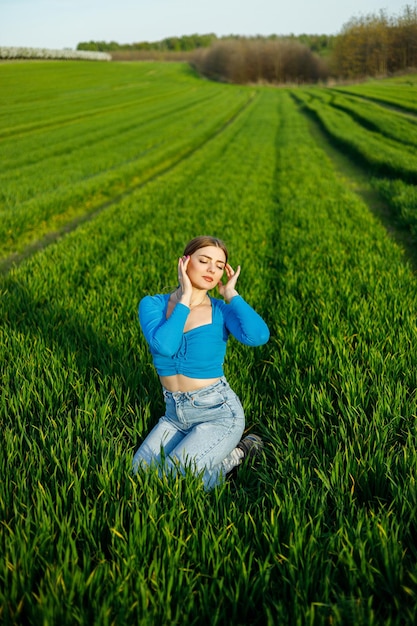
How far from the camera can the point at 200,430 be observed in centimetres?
233

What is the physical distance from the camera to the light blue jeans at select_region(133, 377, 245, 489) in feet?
7.28

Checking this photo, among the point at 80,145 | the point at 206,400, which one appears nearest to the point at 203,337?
the point at 206,400

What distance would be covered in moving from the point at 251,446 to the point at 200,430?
33 cm

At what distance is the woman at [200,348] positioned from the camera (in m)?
2.35

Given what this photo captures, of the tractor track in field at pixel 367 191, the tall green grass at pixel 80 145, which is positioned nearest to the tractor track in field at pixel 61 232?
the tall green grass at pixel 80 145

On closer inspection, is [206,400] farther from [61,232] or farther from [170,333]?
[61,232]

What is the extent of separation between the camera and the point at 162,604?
140cm

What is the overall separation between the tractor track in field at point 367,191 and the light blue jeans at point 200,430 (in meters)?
4.49

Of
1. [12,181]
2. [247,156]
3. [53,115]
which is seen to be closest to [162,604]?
[12,181]

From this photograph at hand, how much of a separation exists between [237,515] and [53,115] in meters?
32.3

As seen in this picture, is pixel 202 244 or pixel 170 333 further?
pixel 202 244

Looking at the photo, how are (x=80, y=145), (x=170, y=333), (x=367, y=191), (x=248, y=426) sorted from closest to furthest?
(x=170, y=333)
(x=248, y=426)
(x=367, y=191)
(x=80, y=145)

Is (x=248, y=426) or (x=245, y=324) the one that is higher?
(x=245, y=324)

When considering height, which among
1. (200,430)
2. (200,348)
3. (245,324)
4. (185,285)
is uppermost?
(185,285)
